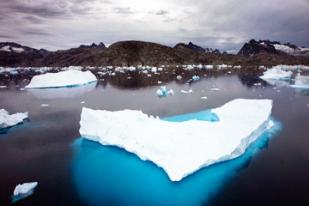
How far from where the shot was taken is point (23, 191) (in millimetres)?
6523

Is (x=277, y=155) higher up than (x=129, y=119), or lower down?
lower down

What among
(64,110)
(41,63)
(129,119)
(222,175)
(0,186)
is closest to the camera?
(0,186)

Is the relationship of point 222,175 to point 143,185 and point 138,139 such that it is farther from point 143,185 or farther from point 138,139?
point 138,139

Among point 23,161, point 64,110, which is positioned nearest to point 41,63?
point 64,110

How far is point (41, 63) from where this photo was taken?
391ft

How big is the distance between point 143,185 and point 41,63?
125774 millimetres

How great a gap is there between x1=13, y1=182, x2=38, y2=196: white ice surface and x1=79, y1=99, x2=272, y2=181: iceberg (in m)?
3.28

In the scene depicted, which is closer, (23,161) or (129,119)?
(23,161)

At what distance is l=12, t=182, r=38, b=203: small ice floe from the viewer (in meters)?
6.40

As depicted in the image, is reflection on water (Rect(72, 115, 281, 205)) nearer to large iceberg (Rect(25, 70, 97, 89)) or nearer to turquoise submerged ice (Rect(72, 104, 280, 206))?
turquoise submerged ice (Rect(72, 104, 280, 206))

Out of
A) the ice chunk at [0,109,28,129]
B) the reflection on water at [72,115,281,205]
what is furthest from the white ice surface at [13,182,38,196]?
the ice chunk at [0,109,28,129]

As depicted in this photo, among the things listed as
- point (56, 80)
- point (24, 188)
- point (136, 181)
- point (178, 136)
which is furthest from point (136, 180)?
point (56, 80)

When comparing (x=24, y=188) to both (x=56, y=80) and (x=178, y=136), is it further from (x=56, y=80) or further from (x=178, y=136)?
(x=56, y=80)

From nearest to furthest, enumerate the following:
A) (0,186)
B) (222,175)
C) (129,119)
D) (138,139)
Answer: (0,186) < (222,175) < (138,139) < (129,119)
